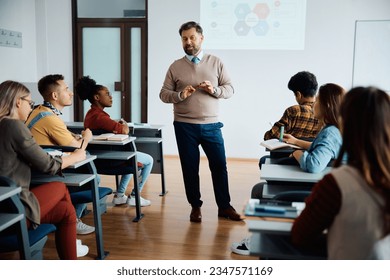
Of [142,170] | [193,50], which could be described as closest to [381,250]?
[193,50]

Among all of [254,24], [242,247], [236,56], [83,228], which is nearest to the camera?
[242,247]

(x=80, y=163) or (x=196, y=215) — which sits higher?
(x=80, y=163)

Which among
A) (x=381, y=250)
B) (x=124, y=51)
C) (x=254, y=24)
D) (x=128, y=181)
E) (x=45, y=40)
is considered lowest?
(x=128, y=181)

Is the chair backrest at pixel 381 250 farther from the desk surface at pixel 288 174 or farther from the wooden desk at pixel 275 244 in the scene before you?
the desk surface at pixel 288 174

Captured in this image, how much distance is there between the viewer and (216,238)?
11.0ft

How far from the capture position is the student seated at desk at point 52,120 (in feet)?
9.57

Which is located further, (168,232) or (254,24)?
(254,24)

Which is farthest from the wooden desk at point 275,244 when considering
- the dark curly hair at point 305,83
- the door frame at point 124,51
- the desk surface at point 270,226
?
the door frame at point 124,51

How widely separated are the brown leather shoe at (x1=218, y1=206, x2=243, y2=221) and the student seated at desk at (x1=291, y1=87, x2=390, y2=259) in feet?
8.07

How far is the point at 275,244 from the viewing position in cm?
149

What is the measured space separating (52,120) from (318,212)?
6.90 feet

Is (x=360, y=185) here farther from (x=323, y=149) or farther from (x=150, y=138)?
(x=150, y=138)

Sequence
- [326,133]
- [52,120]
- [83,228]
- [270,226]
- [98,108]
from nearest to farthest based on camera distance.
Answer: [270,226]
[326,133]
[52,120]
[83,228]
[98,108]

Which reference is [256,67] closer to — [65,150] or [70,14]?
[70,14]
